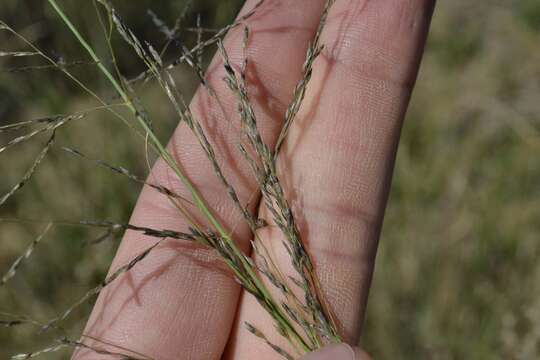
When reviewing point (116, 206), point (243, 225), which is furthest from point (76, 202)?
point (243, 225)

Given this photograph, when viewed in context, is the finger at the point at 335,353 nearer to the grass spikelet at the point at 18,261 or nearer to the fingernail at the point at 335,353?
the fingernail at the point at 335,353

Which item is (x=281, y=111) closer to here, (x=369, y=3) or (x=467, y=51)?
(x=369, y=3)

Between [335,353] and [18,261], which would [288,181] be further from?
[18,261]

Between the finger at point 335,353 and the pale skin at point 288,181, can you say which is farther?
the pale skin at point 288,181

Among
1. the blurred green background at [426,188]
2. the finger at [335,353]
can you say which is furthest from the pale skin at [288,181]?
the blurred green background at [426,188]

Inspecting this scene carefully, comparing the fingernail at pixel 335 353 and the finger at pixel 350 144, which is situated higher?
the finger at pixel 350 144

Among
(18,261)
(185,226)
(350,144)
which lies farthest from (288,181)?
(18,261)

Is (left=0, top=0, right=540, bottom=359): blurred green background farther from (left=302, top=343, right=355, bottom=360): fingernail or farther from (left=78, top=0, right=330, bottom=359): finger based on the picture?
(left=302, top=343, right=355, bottom=360): fingernail

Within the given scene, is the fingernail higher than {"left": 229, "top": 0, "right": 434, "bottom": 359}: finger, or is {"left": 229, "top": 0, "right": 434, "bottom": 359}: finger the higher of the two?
{"left": 229, "top": 0, "right": 434, "bottom": 359}: finger

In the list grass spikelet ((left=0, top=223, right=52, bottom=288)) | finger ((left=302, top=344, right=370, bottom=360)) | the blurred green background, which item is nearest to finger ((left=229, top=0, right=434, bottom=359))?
finger ((left=302, top=344, right=370, bottom=360))
